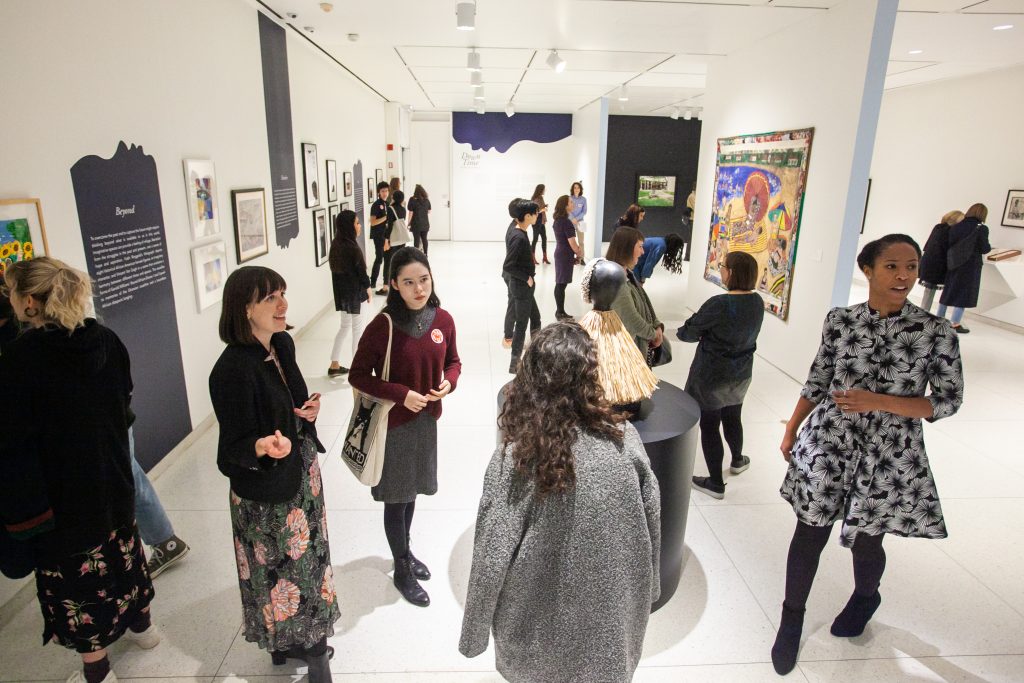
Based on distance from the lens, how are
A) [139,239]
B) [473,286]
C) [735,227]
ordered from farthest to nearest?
[473,286] < [735,227] < [139,239]

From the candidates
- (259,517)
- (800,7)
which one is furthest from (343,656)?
(800,7)

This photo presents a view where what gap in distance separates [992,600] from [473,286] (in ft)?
25.5

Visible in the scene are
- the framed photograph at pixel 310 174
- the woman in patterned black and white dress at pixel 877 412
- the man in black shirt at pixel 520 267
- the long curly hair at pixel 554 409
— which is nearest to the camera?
the long curly hair at pixel 554 409

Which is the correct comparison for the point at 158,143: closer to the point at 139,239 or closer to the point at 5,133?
the point at 139,239

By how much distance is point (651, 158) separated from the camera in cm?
1513

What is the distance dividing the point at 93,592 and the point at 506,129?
14.8 m

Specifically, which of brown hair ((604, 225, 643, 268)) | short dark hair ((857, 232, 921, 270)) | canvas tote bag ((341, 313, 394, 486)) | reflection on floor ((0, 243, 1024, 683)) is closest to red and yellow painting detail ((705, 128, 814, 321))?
reflection on floor ((0, 243, 1024, 683))

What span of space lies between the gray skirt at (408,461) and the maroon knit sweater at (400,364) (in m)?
0.05

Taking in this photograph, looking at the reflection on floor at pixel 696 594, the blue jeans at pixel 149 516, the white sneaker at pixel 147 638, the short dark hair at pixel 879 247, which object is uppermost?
the short dark hair at pixel 879 247

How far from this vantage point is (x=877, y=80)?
173 inches

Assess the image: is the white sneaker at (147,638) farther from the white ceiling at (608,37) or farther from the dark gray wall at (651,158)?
the dark gray wall at (651,158)

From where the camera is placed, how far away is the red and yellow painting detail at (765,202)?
545cm

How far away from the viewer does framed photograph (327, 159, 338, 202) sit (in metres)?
7.77

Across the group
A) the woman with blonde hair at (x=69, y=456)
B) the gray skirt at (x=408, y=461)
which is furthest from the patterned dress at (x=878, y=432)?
the woman with blonde hair at (x=69, y=456)
